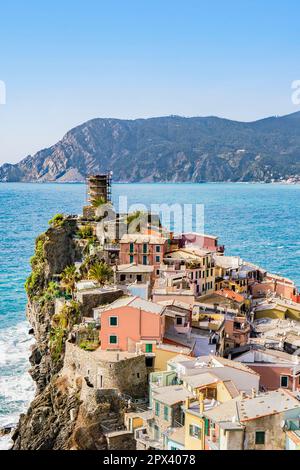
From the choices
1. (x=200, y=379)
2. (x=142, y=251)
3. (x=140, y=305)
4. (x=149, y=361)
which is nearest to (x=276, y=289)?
(x=142, y=251)

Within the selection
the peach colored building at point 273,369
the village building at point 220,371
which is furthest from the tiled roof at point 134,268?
the village building at point 220,371

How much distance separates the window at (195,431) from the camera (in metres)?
25.8

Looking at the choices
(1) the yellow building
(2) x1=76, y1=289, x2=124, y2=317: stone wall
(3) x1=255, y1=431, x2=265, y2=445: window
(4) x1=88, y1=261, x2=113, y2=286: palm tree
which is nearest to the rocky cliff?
(2) x1=76, y1=289, x2=124, y2=317: stone wall

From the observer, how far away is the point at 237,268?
6016 cm

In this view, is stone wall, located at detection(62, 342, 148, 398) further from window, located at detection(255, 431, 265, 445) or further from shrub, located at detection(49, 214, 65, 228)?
shrub, located at detection(49, 214, 65, 228)

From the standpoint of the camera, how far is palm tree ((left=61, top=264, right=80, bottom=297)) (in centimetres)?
5291

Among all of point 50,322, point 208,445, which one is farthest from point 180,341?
point 50,322

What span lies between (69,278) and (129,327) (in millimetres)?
19059

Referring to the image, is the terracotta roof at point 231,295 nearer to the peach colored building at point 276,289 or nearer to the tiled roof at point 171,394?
the peach colored building at point 276,289

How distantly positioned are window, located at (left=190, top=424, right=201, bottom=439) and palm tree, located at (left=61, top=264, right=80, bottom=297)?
26.7 meters

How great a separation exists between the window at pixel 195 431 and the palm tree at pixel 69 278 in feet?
87.5

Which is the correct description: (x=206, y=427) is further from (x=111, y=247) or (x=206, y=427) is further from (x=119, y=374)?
(x=111, y=247)
